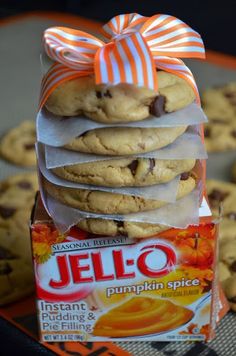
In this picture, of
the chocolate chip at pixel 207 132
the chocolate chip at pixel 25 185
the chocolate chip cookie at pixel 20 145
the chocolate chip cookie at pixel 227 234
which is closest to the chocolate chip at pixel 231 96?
the chocolate chip at pixel 207 132

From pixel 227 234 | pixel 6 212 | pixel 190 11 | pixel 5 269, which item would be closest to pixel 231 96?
pixel 227 234

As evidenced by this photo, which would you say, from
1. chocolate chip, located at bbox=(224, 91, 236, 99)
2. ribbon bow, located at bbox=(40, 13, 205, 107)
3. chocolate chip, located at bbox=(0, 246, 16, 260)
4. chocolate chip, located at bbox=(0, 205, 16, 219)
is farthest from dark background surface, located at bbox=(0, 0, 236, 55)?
ribbon bow, located at bbox=(40, 13, 205, 107)

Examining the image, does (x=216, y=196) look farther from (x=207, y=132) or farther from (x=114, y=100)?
(x=114, y=100)

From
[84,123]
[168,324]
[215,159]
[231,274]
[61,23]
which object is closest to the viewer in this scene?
[84,123]

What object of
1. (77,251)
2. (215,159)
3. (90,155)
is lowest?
(215,159)

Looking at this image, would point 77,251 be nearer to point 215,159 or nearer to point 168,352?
point 168,352

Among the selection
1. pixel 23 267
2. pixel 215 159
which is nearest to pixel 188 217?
pixel 23 267

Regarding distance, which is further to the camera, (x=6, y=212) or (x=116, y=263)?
(x=6, y=212)
